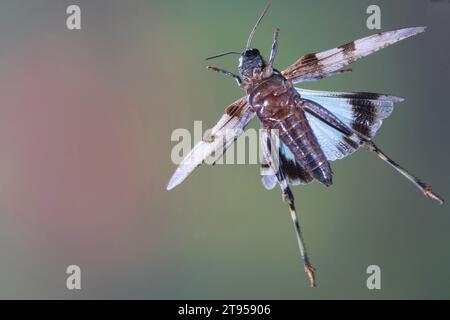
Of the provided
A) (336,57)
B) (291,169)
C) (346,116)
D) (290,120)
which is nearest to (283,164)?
(291,169)

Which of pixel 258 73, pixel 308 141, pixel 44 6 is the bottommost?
pixel 308 141

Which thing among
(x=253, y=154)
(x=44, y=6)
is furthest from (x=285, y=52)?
(x=44, y=6)

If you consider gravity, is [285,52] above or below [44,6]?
below

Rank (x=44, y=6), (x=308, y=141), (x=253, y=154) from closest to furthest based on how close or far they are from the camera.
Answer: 1. (x=308, y=141)
2. (x=253, y=154)
3. (x=44, y=6)

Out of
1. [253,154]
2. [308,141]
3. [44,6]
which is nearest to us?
[308,141]

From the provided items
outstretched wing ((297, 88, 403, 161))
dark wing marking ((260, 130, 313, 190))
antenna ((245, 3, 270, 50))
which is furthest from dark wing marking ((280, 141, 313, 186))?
antenna ((245, 3, 270, 50))

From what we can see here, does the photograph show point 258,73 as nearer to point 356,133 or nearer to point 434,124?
point 356,133
